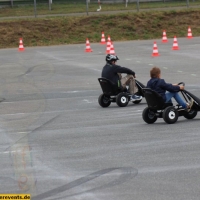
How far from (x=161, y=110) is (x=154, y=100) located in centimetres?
32

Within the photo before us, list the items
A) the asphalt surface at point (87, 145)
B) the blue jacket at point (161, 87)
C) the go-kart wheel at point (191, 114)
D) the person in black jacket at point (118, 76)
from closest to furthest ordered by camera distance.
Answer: the asphalt surface at point (87, 145) < the blue jacket at point (161, 87) < the go-kart wheel at point (191, 114) < the person in black jacket at point (118, 76)

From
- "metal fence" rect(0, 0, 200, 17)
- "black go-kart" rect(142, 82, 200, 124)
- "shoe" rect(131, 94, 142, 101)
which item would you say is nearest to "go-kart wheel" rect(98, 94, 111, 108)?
"shoe" rect(131, 94, 142, 101)

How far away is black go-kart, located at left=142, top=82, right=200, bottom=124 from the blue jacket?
135 millimetres

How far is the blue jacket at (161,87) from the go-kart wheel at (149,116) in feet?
1.53

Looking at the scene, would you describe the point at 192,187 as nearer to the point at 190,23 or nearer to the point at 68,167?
the point at 68,167

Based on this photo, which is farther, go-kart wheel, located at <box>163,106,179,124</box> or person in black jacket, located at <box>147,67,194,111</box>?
person in black jacket, located at <box>147,67,194,111</box>

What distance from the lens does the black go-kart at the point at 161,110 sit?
1366cm

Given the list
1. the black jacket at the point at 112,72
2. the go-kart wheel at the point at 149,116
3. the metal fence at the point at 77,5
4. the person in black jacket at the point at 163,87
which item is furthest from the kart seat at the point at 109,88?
the metal fence at the point at 77,5

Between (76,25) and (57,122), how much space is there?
2525 cm

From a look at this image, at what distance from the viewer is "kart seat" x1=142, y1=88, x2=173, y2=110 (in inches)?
539

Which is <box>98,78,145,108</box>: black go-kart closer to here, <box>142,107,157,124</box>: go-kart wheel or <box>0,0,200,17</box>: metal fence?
<box>142,107,157,124</box>: go-kart wheel

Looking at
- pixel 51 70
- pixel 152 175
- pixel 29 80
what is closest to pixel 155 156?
pixel 152 175

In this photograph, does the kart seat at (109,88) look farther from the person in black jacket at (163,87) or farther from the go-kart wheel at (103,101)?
the person in black jacket at (163,87)

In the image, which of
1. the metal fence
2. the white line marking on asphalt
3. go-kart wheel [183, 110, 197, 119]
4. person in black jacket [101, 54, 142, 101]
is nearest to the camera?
the white line marking on asphalt
